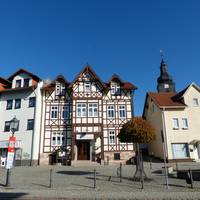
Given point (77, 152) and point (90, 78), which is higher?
point (90, 78)

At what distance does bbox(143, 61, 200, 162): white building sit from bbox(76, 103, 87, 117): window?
33.0 ft

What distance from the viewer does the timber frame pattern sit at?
90.7ft

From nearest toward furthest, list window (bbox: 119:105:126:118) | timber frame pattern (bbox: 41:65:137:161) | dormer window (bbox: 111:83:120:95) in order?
timber frame pattern (bbox: 41:65:137:161) → window (bbox: 119:105:126:118) → dormer window (bbox: 111:83:120:95)

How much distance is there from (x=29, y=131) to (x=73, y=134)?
19.5 feet

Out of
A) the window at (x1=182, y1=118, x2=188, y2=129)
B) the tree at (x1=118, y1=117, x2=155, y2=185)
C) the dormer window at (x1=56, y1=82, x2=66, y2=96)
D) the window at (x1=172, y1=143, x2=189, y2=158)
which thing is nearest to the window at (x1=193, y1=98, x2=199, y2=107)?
the window at (x1=182, y1=118, x2=188, y2=129)

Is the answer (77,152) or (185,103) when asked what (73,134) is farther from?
(185,103)

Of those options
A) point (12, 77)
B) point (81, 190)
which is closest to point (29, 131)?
point (12, 77)

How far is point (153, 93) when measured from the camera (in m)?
33.4

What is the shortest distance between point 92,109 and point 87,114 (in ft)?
3.17

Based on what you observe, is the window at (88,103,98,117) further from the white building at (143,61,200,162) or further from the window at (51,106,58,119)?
the white building at (143,61,200,162)

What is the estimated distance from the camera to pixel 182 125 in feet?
92.8

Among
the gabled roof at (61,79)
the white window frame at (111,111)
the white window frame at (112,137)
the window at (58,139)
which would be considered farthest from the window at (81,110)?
the white window frame at (112,137)

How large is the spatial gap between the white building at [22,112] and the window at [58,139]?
80.8 inches

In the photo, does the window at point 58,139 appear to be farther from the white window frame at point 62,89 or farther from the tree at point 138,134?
the tree at point 138,134
